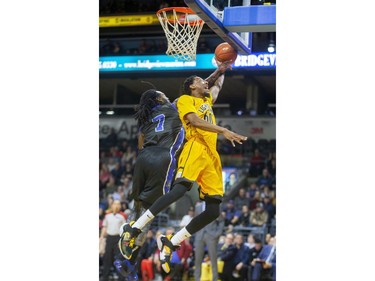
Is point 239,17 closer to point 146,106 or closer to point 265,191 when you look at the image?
point 146,106

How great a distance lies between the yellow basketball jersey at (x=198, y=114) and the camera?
22.1ft

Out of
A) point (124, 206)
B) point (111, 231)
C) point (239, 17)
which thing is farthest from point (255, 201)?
point (239, 17)

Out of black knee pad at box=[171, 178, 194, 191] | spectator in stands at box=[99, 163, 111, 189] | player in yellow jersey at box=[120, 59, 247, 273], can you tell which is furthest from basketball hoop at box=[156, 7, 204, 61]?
spectator in stands at box=[99, 163, 111, 189]

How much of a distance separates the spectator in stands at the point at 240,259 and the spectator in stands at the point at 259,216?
0.72 metres

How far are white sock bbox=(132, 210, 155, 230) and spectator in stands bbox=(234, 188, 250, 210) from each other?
5511 millimetres

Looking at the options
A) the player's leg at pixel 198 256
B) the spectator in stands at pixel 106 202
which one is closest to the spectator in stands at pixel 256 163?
the player's leg at pixel 198 256

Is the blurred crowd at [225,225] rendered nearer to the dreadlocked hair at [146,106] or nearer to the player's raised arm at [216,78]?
the dreadlocked hair at [146,106]

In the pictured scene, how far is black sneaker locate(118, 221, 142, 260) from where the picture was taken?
22.8 ft
